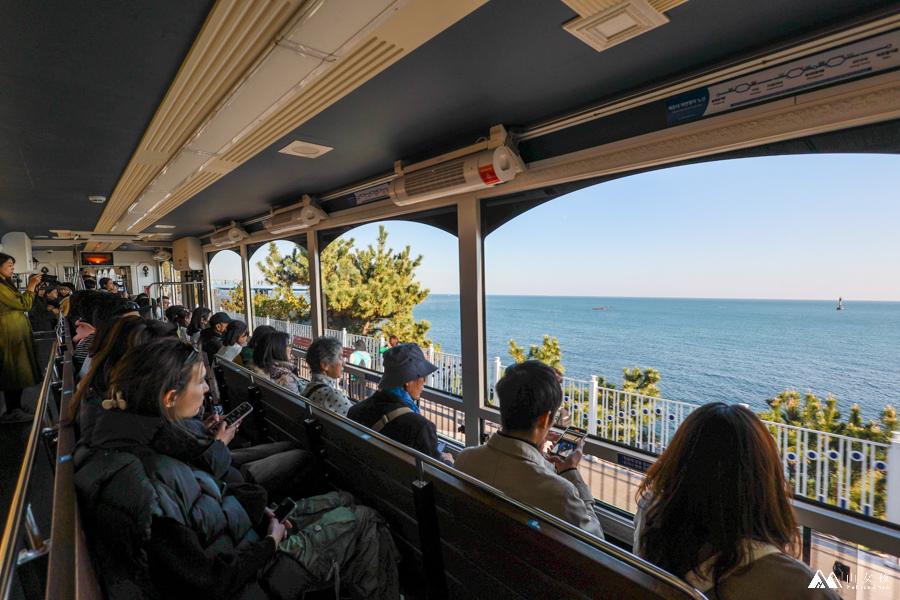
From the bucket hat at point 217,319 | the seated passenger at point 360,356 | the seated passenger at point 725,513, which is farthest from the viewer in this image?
the seated passenger at point 360,356

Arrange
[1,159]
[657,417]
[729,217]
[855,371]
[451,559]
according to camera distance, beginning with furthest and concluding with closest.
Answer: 1. [729,217]
2. [855,371]
3. [657,417]
4. [1,159]
5. [451,559]

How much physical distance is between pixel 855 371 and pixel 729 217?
66.1 feet

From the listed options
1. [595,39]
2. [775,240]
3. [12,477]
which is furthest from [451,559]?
[775,240]

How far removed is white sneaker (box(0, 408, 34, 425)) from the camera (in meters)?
3.20

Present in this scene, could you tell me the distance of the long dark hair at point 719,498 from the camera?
3.03 feet

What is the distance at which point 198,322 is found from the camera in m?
5.87

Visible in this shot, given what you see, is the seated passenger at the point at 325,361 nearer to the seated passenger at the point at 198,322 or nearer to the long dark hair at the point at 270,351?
the long dark hair at the point at 270,351

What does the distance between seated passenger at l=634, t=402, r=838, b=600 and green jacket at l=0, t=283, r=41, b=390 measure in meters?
4.57

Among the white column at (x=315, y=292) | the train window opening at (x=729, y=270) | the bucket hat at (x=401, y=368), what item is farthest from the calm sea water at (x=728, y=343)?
the bucket hat at (x=401, y=368)

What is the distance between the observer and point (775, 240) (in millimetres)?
49406

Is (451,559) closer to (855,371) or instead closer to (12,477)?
(12,477)

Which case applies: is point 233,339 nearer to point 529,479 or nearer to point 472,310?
point 472,310

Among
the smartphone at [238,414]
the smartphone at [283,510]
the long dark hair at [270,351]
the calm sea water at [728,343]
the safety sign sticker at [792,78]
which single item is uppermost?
the safety sign sticker at [792,78]

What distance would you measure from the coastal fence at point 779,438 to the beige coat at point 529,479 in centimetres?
79
